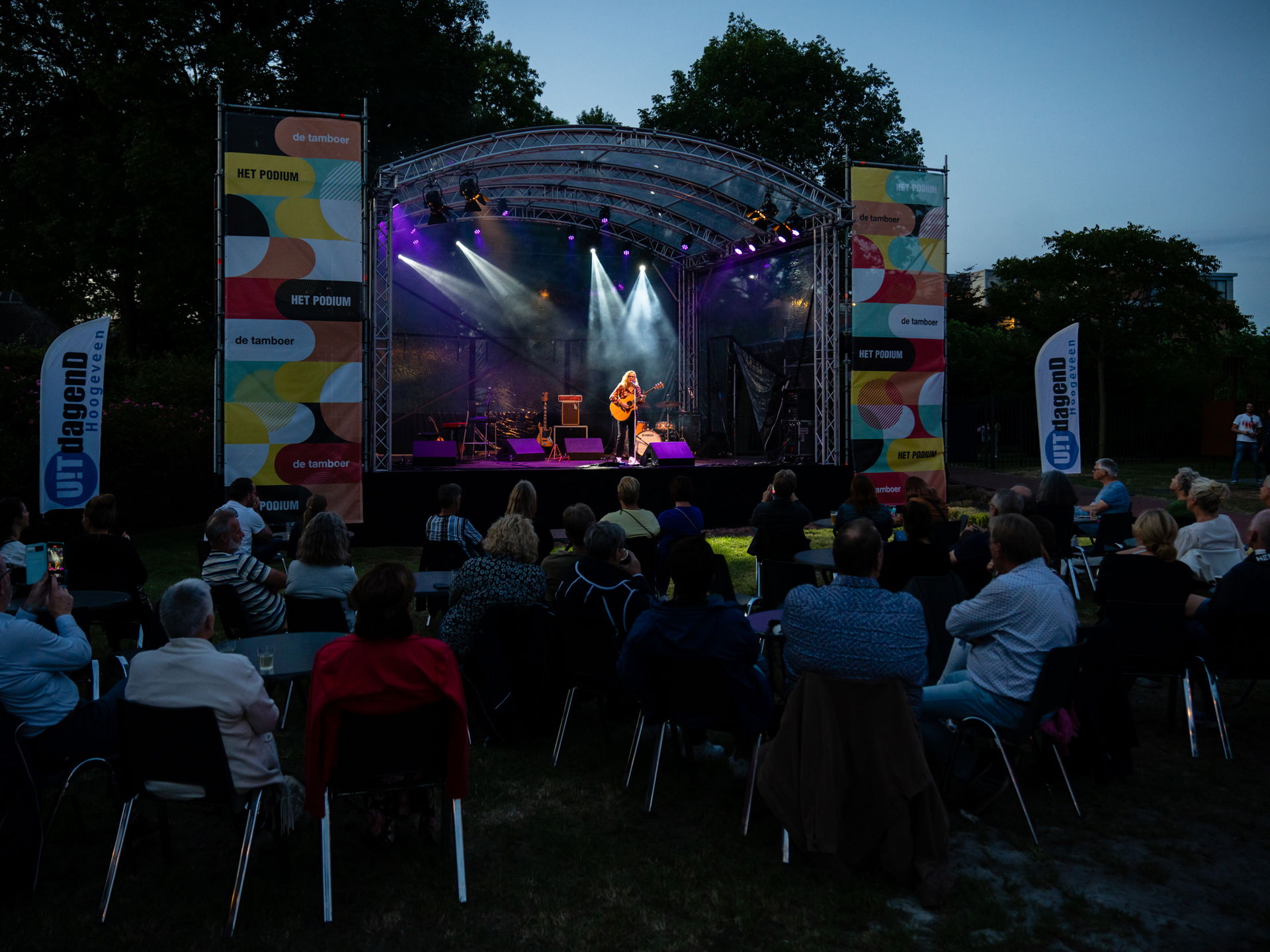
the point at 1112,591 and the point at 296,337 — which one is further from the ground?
the point at 296,337

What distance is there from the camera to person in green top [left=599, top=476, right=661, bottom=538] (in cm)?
580

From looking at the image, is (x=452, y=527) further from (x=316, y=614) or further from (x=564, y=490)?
(x=564, y=490)

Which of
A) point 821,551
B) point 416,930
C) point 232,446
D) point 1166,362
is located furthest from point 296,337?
point 1166,362

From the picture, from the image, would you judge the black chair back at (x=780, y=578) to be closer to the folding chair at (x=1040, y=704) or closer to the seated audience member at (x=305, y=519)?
the folding chair at (x=1040, y=704)

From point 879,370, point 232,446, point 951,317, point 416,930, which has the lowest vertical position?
point 416,930

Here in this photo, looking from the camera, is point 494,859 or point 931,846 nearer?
point 931,846

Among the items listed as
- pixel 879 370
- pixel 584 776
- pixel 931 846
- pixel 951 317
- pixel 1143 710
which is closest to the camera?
pixel 931 846

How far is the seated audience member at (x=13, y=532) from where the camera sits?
450 centimetres

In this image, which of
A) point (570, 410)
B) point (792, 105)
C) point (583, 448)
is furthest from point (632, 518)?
point (792, 105)

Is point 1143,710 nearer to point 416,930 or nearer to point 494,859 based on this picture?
point 494,859

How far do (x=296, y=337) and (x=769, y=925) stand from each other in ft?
26.0

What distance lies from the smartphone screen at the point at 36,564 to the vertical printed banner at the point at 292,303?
571cm

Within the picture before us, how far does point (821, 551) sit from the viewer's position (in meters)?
5.72

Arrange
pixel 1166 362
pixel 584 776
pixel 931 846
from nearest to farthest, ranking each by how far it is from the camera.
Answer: pixel 931 846, pixel 584 776, pixel 1166 362
